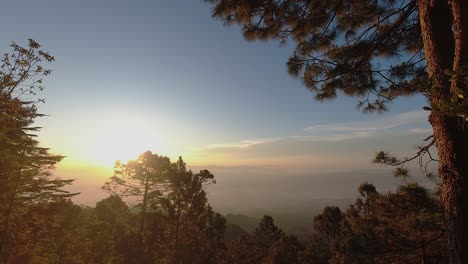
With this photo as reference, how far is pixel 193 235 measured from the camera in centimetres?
2586

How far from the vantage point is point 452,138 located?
4.27m

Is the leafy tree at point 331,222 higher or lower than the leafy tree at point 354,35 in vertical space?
lower

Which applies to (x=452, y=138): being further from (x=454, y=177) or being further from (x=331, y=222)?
(x=331, y=222)

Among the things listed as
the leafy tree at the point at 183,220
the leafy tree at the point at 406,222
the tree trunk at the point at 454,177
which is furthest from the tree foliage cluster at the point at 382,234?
the leafy tree at the point at 183,220

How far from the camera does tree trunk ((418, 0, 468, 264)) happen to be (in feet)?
13.2

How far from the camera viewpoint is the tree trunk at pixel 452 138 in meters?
4.02

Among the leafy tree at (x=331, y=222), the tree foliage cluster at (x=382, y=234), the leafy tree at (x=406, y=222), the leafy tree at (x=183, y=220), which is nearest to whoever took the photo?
the tree foliage cluster at (x=382, y=234)

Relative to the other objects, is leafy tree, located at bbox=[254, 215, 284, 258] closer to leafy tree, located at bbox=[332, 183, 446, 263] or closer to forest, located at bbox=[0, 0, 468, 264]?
forest, located at bbox=[0, 0, 468, 264]

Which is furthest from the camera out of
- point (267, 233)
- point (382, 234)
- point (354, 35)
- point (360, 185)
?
point (267, 233)

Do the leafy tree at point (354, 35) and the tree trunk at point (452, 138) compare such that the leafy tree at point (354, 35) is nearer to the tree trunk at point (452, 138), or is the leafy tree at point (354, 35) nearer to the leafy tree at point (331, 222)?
the tree trunk at point (452, 138)

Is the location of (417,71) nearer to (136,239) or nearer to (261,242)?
(136,239)

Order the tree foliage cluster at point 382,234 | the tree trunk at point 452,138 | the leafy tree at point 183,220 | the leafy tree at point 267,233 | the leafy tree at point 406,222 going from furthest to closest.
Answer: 1. the leafy tree at point 267,233
2. the leafy tree at point 183,220
3. the leafy tree at point 406,222
4. the tree foliage cluster at point 382,234
5. the tree trunk at point 452,138

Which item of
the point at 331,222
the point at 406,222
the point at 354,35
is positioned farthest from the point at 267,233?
the point at 354,35

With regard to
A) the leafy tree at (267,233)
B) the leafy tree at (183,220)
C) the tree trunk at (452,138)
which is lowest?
the leafy tree at (267,233)
